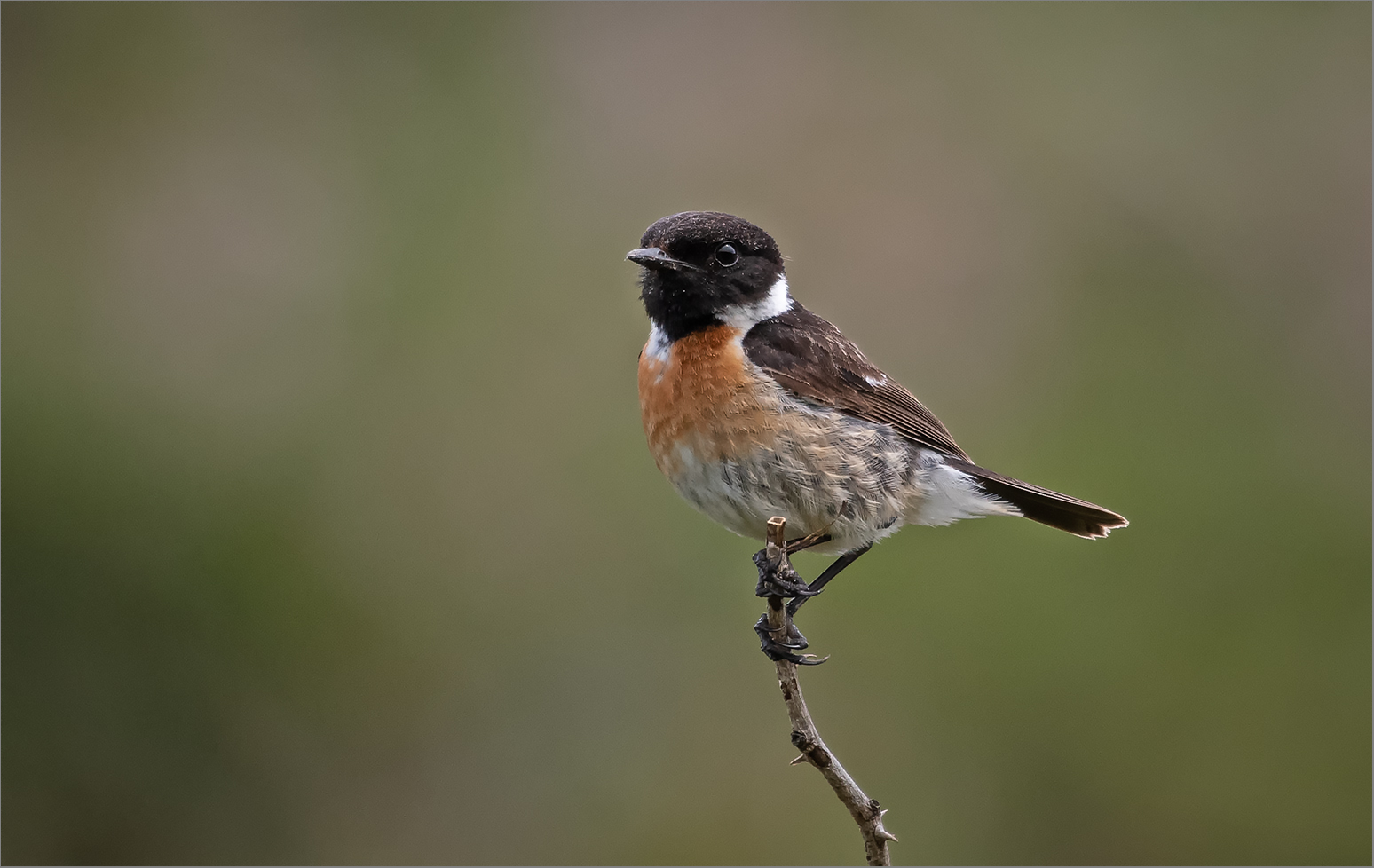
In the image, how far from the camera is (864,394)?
12.7ft

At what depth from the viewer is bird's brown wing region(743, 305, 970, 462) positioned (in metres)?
3.73

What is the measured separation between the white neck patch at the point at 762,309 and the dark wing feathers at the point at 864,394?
36 mm

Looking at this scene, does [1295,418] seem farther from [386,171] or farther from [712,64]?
[386,171]

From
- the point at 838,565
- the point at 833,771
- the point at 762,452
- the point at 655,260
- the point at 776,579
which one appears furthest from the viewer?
the point at 838,565

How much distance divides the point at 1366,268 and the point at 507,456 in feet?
17.8

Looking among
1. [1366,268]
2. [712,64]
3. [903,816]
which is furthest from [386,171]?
[1366,268]

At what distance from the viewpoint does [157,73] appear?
25.3ft

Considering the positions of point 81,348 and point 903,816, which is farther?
point 81,348

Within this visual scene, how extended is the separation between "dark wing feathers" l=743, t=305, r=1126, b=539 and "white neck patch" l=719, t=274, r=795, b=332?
0.04 meters

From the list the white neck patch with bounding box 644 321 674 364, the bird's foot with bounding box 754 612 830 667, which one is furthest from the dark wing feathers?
the bird's foot with bounding box 754 612 830 667

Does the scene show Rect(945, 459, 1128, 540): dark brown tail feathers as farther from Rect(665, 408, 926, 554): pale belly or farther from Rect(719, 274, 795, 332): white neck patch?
Rect(719, 274, 795, 332): white neck patch

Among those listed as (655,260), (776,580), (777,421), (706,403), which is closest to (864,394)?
(777,421)

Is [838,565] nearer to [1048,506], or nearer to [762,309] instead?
[1048,506]

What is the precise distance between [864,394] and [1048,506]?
32.2 inches
